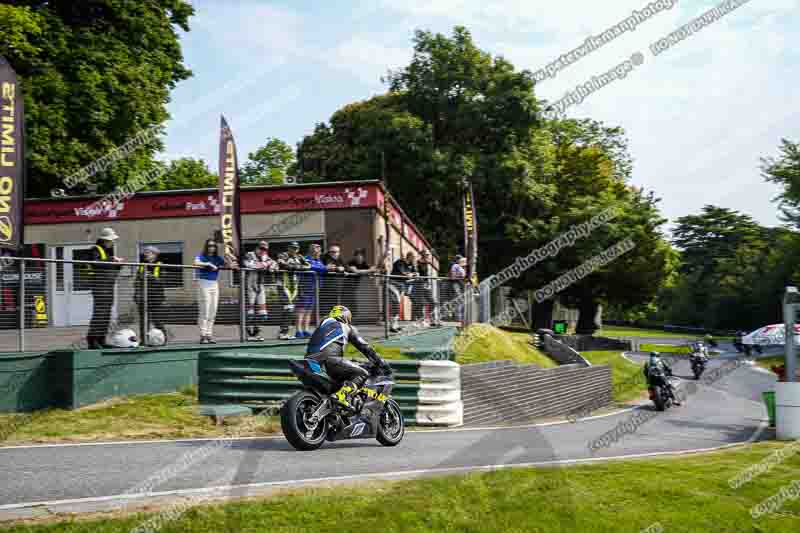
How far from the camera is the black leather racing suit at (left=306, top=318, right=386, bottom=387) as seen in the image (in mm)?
9953

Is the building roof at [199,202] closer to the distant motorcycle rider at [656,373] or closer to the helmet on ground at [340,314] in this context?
the distant motorcycle rider at [656,373]

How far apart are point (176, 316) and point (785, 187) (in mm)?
61264

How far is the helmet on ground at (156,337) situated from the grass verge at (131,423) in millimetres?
803

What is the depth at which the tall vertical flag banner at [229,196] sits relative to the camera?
15.4 metres

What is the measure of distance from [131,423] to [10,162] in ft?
14.1

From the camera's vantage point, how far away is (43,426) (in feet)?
33.8

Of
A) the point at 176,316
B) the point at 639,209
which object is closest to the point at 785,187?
the point at 639,209

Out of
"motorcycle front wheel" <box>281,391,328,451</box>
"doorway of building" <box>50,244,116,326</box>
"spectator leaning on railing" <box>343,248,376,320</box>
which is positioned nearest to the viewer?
"motorcycle front wheel" <box>281,391,328,451</box>

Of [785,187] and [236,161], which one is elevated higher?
[785,187]

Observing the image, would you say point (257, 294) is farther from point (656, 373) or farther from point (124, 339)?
point (656, 373)

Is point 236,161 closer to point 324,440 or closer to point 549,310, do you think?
point 324,440

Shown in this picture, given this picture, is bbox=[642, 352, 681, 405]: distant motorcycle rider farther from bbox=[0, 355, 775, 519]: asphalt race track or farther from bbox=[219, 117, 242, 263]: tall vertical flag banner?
bbox=[219, 117, 242, 263]: tall vertical flag banner

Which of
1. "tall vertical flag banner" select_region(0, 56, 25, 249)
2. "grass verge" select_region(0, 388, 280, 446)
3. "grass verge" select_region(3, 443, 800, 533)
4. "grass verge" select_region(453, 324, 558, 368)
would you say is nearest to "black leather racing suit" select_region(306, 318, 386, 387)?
"grass verge" select_region(0, 388, 280, 446)

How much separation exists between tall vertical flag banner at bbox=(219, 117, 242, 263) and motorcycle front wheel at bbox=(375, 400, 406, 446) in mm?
5722
